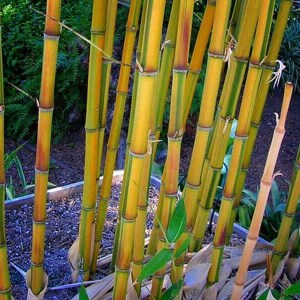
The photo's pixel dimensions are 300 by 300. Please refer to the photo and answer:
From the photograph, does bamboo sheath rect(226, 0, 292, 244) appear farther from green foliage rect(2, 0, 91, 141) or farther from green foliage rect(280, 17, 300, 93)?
green foliage rect(280, 17, 300, 93)

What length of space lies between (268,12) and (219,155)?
291mm

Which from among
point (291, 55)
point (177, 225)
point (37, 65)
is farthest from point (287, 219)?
point (291, 55)

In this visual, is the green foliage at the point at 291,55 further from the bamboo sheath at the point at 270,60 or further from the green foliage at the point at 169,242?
the green foliage at the point at 169,242

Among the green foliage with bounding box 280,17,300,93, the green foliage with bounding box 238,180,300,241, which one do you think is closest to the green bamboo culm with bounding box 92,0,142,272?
the green foliage with bounding box 238,180,300,241

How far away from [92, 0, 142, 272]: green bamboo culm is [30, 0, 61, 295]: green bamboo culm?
0.52 ft

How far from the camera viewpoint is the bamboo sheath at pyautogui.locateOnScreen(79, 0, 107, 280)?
3.26 feet

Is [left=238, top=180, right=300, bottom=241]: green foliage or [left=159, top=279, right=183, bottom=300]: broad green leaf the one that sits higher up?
[left=159, top=279, right=183, bottom=300]: broad green leaf

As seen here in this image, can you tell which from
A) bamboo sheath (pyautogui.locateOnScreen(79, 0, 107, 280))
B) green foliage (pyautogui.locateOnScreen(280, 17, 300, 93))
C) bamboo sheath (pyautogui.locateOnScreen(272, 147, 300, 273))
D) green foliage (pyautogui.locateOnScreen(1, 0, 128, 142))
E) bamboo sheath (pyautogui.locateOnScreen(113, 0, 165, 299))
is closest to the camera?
bamboo sheath (pyautogui.locateOnScreen(113, 0, 165, 299))

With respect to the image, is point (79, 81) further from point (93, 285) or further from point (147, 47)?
point (147, 47)

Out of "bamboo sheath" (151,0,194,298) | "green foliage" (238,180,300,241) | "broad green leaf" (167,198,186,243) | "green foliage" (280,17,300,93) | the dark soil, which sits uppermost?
"bamboo sheath" (151,0,194,298)

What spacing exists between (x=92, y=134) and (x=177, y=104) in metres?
0.28

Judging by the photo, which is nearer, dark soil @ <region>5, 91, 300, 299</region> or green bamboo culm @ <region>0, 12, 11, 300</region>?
green bamboo culm @ <region>0, 12, 11, 300</region>

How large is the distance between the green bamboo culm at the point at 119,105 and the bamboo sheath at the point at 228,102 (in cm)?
21

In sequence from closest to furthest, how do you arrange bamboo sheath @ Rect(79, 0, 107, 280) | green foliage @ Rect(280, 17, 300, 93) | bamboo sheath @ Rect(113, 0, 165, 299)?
bamboo sheath @ Rect(113, 0, 165, 299)
bamboo sheath @ Rect(79, 0, 107, 280)
green foliage @ Rect(280, 17, 300, 93)
